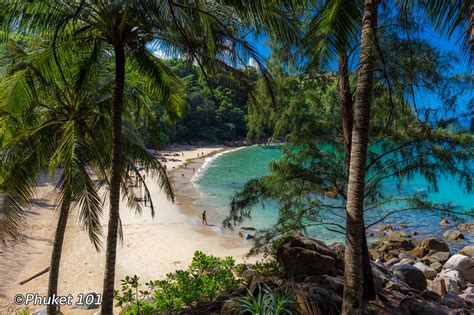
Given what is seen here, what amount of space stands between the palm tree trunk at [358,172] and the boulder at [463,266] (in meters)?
11.0

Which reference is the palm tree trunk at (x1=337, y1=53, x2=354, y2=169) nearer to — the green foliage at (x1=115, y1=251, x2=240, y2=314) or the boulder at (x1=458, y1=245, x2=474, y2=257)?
the green foliage at (x1=115, y1=251, x2=240, y2=314)

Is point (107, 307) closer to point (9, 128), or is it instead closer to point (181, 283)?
point (181, 283)

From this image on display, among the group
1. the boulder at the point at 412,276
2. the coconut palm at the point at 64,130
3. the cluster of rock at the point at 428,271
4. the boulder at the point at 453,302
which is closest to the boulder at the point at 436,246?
the cluster of rock at the point at 428,271

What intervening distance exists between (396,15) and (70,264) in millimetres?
13705

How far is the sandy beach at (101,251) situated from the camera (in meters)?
11.3

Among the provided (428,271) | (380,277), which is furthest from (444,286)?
(380,277)

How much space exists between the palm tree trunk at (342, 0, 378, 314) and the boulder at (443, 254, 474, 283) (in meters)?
11.0

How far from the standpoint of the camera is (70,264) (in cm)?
1305

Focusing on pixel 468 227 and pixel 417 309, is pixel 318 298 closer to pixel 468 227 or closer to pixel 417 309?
pixel 417 309

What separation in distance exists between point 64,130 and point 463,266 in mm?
13658

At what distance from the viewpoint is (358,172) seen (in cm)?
362

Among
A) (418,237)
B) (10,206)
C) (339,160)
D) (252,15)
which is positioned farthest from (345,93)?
(418,237)

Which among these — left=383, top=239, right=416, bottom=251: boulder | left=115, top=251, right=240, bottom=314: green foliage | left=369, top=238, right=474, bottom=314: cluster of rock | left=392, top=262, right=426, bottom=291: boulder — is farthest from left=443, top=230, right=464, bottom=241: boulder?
left=115, top=251, right=240, bottom=314: green foliage

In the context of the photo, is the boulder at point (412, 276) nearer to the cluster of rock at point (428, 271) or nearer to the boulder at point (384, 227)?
the cluster of rock at point (428, 271)
